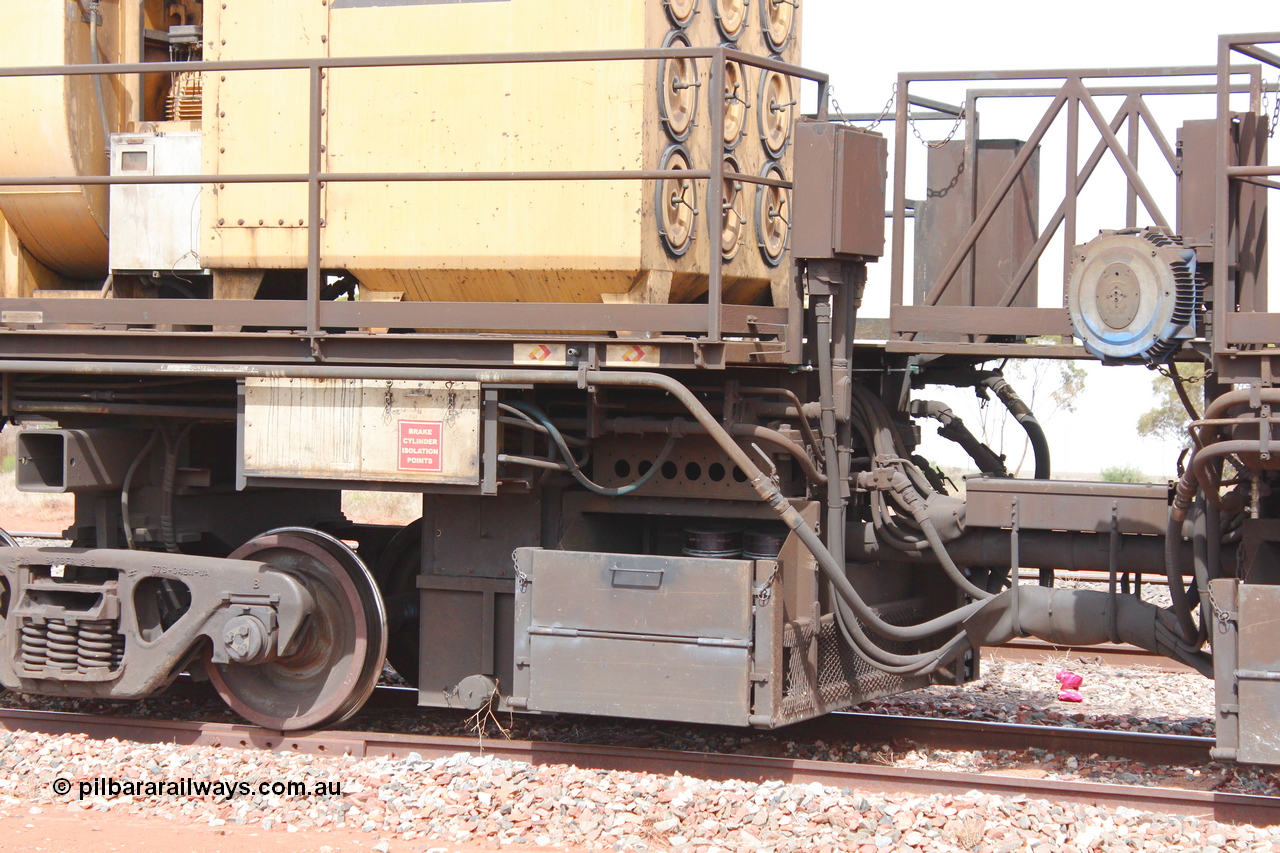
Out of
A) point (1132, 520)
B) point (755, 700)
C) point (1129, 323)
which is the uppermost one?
point (1129, 323)

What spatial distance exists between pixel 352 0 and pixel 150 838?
4.13 m

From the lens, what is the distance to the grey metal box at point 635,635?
5.75 metres

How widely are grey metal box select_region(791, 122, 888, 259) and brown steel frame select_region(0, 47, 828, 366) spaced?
156 mm

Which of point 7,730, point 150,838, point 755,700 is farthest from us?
point 7,730

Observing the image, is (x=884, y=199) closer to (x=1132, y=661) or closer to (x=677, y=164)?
(x=677, y=164)

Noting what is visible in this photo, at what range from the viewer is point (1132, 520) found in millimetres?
6074

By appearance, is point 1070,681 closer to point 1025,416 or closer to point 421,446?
point 1025,416

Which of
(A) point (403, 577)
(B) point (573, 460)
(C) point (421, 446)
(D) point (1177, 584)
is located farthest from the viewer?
(A) point (403, 577)

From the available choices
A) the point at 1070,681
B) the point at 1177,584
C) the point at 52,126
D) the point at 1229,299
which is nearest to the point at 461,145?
the point at 52,126

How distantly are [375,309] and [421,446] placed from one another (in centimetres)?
70

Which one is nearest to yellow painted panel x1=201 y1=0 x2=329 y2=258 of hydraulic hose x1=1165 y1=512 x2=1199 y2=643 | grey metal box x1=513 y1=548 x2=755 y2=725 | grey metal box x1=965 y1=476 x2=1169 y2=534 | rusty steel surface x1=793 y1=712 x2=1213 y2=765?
grey metal box x1=513 y1=548 x2=755 y2=725

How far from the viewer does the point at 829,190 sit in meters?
6.05

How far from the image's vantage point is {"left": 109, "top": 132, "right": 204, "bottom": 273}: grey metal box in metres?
6.75

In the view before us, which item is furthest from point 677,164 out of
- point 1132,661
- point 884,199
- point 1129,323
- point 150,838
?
point 1132,661
